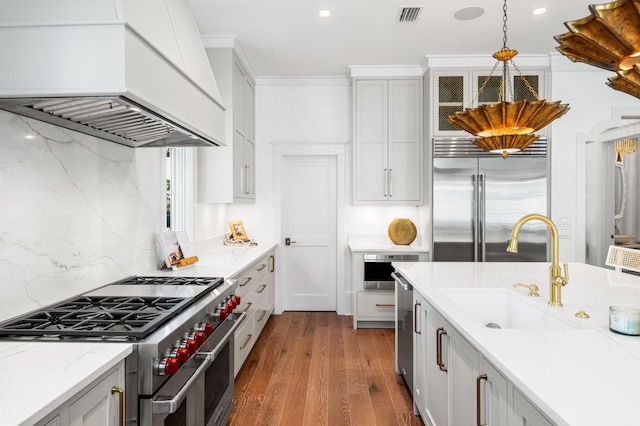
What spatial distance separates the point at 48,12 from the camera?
1300 mm

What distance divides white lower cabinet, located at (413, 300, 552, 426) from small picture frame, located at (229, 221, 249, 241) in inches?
103

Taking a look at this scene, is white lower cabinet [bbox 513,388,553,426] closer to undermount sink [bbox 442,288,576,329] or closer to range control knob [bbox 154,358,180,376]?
undermount sink [bbox 442,288,576,329]

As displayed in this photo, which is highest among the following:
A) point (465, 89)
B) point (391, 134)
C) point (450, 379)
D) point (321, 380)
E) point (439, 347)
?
point (465, 89)

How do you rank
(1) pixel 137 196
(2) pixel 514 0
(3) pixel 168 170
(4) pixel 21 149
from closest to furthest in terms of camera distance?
(4) pixel 21 149 → (1) pixel 137 196 → (2) pixel 514 0 → (3) pixel 168 170

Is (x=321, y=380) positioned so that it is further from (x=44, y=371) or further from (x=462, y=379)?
(x=44, y=371)

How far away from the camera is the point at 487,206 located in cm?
404

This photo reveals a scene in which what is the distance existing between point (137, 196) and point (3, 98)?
1296mm

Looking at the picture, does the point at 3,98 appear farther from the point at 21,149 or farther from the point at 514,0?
the point at 514,0

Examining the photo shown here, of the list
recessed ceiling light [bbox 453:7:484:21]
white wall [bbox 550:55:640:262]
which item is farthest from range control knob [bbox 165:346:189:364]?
white wall [bbox 550:55:640:262]

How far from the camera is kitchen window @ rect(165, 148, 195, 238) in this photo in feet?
11.0

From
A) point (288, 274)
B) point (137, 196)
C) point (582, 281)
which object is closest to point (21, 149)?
point (137, 196)

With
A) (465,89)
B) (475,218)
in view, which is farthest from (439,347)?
(465,89)

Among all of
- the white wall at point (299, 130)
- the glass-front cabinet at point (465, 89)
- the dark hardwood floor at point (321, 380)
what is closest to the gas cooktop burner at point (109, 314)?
the dark hardwood floor at point (321, 380)

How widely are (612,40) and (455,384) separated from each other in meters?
1.40
